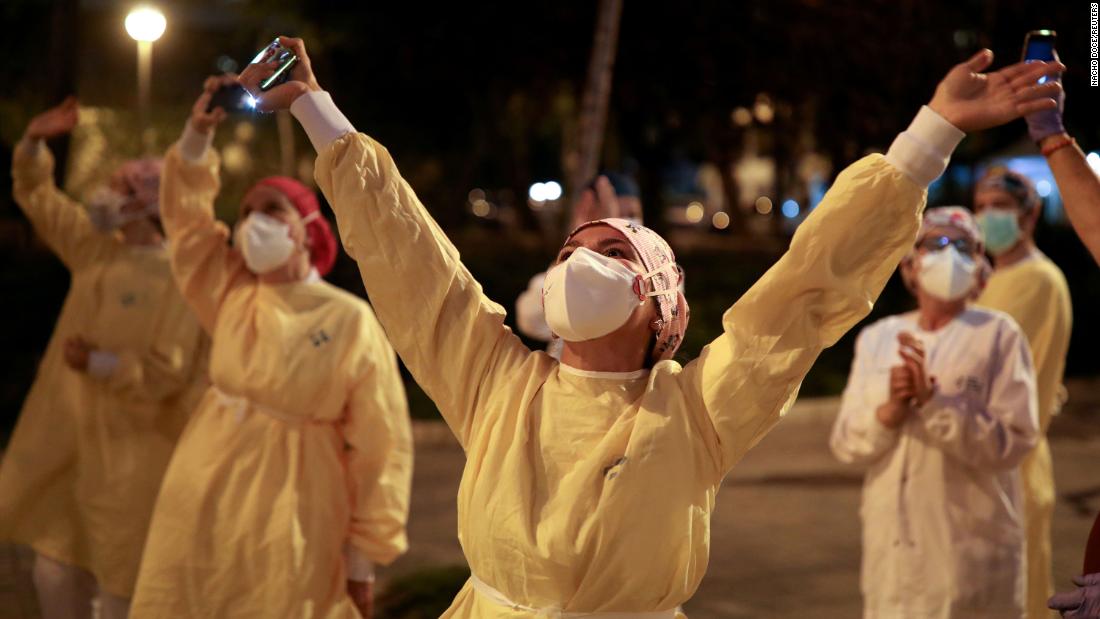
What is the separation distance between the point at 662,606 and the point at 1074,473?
32.9 feet

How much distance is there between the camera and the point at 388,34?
1825cm

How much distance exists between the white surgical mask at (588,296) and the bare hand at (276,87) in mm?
777

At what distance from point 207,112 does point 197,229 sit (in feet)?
1.67

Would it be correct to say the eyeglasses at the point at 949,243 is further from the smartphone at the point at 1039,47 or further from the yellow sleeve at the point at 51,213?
the yellow sleeve at the point at 51,213

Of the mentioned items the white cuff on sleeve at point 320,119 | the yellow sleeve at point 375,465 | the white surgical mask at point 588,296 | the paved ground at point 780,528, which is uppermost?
the white cuff on sleeve at point 320,119

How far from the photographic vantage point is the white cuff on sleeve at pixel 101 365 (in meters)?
5.84

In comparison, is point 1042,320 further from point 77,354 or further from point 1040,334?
point 77,354

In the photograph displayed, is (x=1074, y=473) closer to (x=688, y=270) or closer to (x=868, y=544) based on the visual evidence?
(x=868, y=544)

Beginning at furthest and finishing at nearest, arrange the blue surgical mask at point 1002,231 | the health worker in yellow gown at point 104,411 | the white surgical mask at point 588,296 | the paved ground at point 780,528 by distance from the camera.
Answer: the paved ground at point 780,528, the blue surgical mask at point 1002,231, the health worker in yellow gown at point 104,411, the white surgical mask at point 588,296

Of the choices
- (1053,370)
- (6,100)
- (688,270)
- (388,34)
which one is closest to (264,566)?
(1053,370)

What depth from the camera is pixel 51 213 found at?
6.40 metres

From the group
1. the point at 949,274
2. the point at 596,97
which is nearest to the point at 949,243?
the point at 949,274

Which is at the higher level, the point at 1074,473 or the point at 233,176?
the point at 233,176

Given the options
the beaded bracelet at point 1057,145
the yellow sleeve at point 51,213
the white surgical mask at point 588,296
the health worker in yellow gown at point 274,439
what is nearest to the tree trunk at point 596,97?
the yellow sleeve at point 51,213
